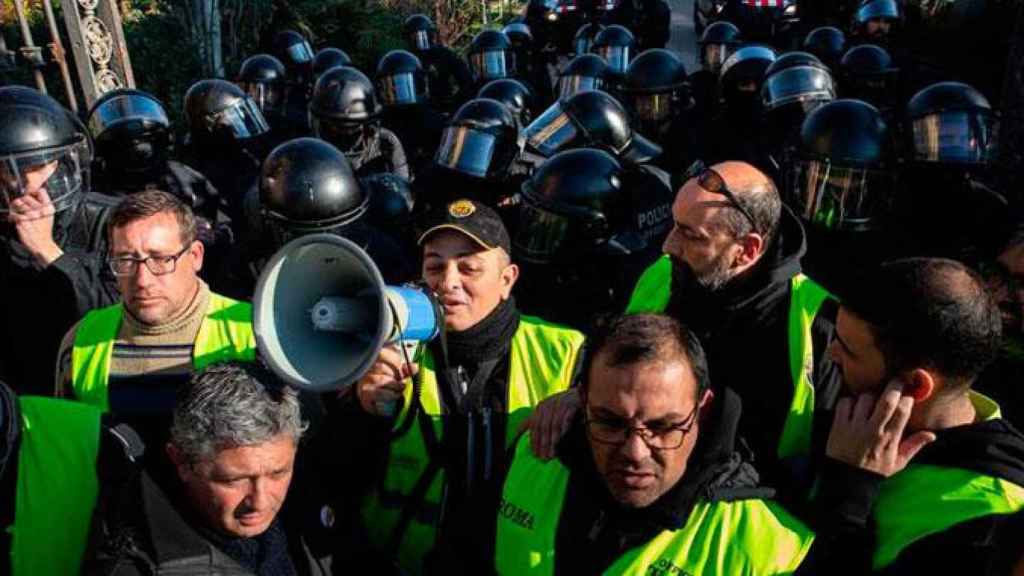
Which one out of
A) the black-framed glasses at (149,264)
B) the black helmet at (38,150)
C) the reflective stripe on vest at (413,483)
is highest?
the black helmet at (38,150)

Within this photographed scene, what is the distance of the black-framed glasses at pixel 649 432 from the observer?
220 centimetres

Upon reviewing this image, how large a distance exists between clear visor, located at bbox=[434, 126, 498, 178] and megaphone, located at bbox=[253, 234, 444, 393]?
2957mm

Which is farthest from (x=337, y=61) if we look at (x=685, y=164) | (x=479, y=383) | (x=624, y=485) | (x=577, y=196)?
(x=624, y=485)

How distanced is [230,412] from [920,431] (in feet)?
→ 5.84

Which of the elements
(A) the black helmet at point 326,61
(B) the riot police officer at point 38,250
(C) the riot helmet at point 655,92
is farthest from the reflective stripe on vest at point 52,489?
(A) the black helmet at point 326,61

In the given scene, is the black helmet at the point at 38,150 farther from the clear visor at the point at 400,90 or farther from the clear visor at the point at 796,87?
the clear visor at the point at 400,90

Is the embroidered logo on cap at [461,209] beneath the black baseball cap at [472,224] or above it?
above

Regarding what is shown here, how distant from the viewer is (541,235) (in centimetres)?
445

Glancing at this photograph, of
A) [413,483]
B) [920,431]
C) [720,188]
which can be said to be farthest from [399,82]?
[920,431]

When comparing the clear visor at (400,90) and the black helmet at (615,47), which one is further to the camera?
the black helmet at (615,47)

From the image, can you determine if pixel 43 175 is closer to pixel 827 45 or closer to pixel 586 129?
pixel 586 129

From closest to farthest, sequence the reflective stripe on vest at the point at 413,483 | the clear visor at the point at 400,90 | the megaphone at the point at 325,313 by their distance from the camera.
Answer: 1. the megaphone at the point at 325,313
2. the reflective stripe on vest at the point at 413,483
3. the clear visor at the point at 400,90

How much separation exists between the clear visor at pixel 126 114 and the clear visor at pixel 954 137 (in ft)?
15.1

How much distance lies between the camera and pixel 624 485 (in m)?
2.24
